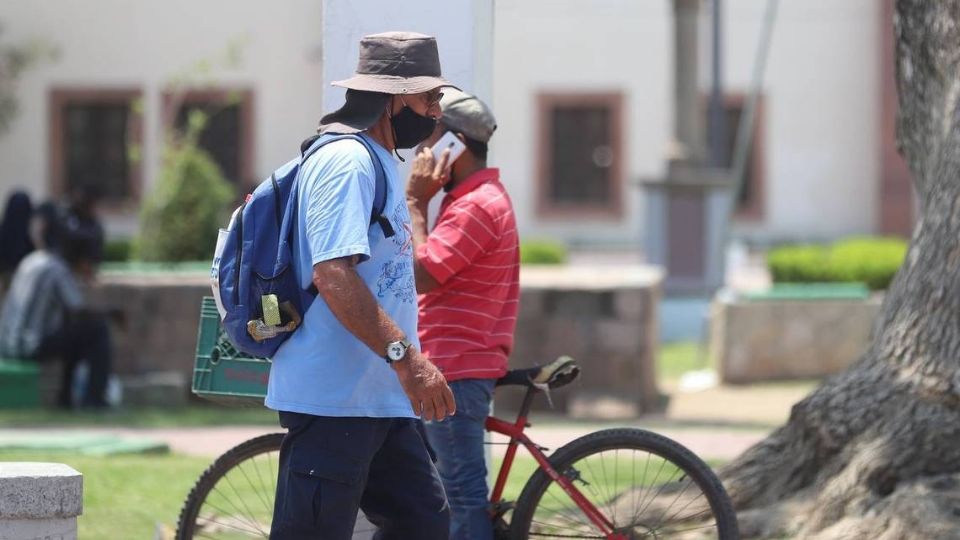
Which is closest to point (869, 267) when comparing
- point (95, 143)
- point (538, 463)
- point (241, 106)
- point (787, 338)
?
point (787, 338)

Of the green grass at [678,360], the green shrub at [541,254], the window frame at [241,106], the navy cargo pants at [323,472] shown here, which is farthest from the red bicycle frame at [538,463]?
the window frame at [241,106]

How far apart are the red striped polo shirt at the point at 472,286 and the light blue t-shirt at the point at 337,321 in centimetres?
86

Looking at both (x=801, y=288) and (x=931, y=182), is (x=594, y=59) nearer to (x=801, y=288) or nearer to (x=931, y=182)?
(x=801, y=288)

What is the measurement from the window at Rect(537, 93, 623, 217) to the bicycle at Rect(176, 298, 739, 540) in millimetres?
22686

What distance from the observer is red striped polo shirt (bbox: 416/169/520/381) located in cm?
525

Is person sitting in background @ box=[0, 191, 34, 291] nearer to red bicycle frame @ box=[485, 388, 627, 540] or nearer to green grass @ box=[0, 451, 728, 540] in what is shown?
green grass @ box=[0, 451, 728, 540]

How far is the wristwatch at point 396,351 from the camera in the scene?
4137mm

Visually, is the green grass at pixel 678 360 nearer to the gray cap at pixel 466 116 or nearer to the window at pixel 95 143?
the gray cap at pixel 466 116

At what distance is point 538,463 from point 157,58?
77.0 feet

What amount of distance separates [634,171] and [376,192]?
945 inches

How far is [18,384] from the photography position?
478 inches

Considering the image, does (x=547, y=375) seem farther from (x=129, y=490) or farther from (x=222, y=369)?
(x=129, y=490)

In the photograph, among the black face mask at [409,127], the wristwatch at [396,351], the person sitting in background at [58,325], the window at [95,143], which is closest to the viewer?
the wristwatch at [396,351]

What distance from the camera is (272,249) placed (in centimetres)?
435
